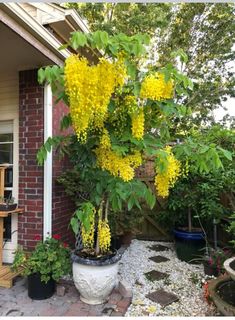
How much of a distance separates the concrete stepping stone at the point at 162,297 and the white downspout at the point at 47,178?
1442mm

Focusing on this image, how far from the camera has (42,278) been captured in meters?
2.93

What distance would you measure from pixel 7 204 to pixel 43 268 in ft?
3.15

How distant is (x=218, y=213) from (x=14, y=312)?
2943 millimetres

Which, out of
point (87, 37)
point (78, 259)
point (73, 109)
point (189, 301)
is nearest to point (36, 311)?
point (78, 259)

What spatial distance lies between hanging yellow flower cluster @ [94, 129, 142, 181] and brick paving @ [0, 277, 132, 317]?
51.7 inches

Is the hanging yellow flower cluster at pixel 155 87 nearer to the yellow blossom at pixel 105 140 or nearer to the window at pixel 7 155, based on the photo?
the yellow blossom at pixel 105 140

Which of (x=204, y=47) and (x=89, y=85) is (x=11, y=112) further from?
(x=204, y=47)

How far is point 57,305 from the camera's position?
2838 mm

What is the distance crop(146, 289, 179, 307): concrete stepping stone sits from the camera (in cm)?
302

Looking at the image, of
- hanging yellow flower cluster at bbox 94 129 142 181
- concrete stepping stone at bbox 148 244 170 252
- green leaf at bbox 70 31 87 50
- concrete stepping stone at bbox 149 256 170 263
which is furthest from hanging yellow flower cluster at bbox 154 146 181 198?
concrete stepping stone at bbox 148 244 170 252

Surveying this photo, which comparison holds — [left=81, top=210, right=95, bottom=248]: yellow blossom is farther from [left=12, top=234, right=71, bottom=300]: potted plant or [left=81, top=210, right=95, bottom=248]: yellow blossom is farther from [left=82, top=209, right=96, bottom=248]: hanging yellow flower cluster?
[left=12, top=234, right=71, bottom=300]: potted plant

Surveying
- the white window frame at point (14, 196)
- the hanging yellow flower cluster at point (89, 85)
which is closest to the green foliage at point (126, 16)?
the white window frame at point (14, 196)

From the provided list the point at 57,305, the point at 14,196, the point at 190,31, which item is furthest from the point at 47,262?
the point at 190,31

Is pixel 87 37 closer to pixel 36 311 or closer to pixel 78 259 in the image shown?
pixel 78 259
